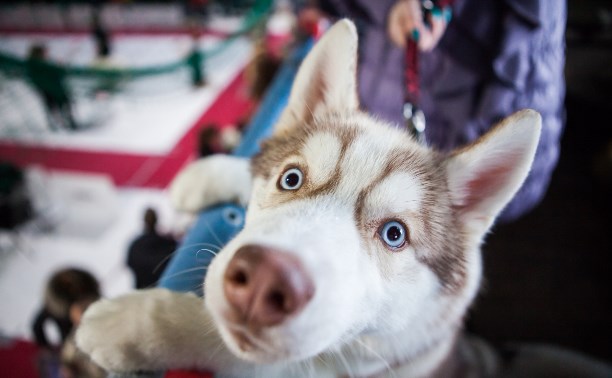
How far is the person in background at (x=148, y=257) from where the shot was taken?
146 cm

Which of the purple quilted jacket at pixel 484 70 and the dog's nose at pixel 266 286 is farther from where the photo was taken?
the purple quilted jacket at pixel 484 70

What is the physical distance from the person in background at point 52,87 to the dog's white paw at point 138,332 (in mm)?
3559

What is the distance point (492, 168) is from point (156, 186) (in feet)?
11.7

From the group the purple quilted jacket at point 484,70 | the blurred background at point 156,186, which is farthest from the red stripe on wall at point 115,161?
the purple quilted jacket at point 484,70

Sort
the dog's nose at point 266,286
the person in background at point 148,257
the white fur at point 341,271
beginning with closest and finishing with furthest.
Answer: the dog's nose at point 266,286 → the white fur at point 341,271 → the person in background at point 148,257

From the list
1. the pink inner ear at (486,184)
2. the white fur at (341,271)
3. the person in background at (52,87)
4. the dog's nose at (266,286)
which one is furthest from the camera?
the person in background at (52,87)

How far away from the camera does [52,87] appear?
4.06 m

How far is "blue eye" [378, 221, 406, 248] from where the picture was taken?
94 centimetres

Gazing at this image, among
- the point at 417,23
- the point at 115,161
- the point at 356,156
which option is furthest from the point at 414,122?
the point at 115,161

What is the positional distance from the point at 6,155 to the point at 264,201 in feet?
14.9

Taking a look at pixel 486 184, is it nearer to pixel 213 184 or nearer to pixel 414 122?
pixel 414 122

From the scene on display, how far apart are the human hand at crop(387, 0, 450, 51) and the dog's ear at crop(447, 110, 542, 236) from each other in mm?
593

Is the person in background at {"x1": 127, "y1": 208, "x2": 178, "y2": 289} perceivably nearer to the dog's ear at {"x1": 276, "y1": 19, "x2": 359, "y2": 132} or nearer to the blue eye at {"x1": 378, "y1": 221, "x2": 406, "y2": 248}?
the dog's ear at {"x1": 276, "y1": 19, "x2": 359, "y2": 132}

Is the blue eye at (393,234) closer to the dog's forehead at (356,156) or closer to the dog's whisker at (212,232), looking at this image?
the dog's forehead at (356,156)
